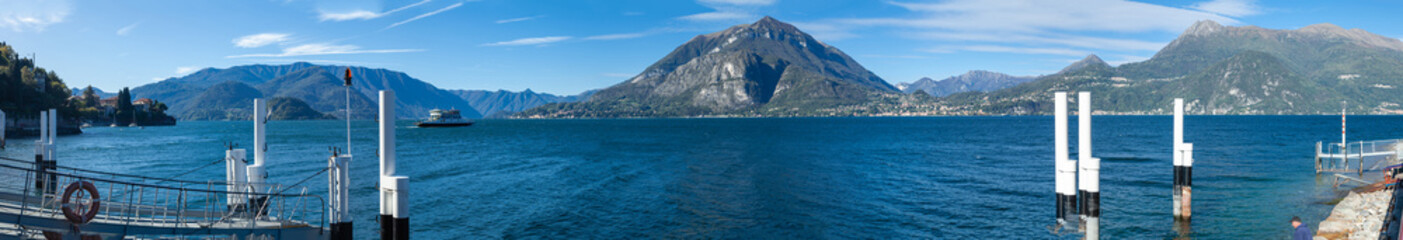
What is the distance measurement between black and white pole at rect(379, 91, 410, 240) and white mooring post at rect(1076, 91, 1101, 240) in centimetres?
1404

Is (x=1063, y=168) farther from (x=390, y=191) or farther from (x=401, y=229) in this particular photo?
(x=390, y=191)

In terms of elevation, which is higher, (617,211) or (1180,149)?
(1180,149)

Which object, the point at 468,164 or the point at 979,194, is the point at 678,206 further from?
the point at 468,164

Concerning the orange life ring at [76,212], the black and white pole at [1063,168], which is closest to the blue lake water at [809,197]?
the black and white pole at [1063,168]

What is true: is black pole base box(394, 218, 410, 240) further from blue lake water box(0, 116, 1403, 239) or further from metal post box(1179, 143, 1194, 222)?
metal post box(1179, 143, 1194, 222)

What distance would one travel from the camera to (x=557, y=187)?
4272cm

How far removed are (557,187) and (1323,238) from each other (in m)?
35.6

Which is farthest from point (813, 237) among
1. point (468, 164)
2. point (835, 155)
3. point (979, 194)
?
point (835, 155)

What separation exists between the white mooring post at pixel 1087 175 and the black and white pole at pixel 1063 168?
351 millimetres

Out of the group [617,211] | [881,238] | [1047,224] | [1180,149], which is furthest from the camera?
[617,211]

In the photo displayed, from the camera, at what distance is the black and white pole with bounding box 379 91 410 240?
13.4 meters

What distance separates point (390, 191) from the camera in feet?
44.1

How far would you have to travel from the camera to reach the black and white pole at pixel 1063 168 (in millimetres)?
14539

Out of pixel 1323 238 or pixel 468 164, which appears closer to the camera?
pixel 1323 238
